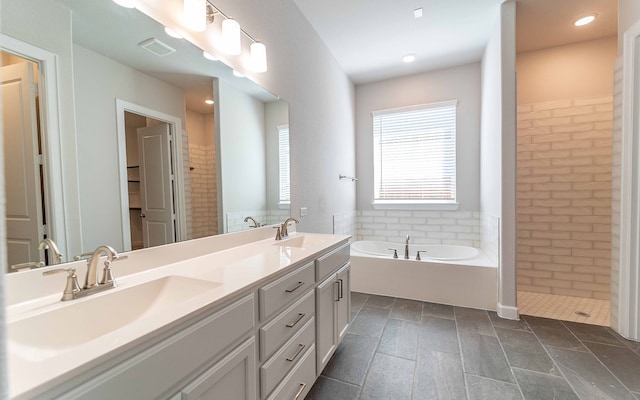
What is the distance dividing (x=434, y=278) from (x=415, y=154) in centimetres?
173

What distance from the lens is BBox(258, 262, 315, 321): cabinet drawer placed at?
1.10m

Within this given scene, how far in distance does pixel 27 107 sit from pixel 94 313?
70cm

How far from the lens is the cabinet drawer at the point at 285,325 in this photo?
1.10 meters

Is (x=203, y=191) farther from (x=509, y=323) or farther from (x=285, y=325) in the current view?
(x=509, y=323)

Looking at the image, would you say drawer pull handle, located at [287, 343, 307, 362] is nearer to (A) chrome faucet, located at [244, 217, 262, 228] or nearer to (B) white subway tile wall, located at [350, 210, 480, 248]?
(A) chrome faucet, located at [244, 217, 262, 228]

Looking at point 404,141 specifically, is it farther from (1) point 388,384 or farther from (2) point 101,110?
(2) point 101,110

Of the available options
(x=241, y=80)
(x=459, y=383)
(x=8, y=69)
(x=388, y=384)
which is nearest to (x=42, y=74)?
(x=8, y=69)

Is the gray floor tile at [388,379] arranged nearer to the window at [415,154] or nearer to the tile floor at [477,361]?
the tile floor at [477,361]

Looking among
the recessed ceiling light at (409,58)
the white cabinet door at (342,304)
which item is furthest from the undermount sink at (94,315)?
the recessed ceiling light at (409,58)

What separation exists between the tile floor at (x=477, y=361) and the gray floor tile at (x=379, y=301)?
25 cm

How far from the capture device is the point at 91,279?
3.03ft

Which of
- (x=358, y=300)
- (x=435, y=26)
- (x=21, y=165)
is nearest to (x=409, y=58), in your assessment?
(x=435, y=26)

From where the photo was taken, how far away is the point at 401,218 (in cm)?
382

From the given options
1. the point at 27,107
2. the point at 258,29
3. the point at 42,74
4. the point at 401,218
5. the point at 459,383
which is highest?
the point at 258,29
